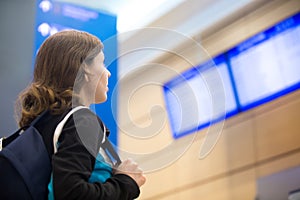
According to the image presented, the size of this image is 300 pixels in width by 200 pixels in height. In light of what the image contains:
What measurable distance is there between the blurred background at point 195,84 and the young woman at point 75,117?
4 centimetres

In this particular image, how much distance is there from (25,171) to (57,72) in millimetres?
243

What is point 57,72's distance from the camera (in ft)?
3.56

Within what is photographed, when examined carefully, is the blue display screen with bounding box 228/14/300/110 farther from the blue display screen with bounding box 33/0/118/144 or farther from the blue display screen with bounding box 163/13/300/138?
the blue display screen with bounding box 33/0/118/144

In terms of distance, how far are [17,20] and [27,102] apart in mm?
1258

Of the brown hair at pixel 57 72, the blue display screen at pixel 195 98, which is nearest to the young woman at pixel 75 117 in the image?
the brown hair at pixel 57 72

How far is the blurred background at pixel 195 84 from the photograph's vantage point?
98 cm

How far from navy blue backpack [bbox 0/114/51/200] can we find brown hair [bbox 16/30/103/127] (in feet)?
0.33

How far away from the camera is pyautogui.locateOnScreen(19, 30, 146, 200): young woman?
3.01ft

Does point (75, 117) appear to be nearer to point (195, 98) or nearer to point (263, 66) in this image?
point (195, 98)

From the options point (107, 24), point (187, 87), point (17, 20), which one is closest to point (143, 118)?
point (187, 87)

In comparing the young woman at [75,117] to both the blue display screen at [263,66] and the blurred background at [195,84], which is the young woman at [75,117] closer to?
the blurred background at [195,84]

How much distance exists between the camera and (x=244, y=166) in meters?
3.07

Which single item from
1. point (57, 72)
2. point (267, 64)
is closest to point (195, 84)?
point (57, 72)

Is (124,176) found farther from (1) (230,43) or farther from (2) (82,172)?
(1) (230,43)
